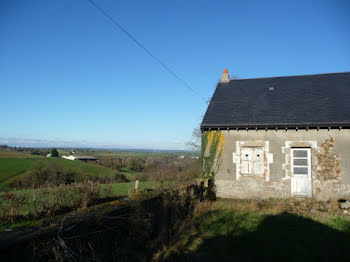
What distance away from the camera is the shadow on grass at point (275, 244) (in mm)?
4555

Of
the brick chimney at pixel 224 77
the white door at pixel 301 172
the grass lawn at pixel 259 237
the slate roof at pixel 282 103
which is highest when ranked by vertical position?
the brick chimney at pixel 224 77

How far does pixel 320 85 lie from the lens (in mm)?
12992

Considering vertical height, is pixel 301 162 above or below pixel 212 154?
below

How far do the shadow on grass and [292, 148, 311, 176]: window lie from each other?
13.5 ft

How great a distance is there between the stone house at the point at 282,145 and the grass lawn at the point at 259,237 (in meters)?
2.90

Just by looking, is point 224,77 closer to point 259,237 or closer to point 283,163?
point 283,163

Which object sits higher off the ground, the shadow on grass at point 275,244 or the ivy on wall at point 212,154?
the ivy on wall at point 212,154

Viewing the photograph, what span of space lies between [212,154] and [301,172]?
152 inches

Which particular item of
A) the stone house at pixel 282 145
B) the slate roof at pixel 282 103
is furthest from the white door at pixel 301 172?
the slate roof at pixel 282 103

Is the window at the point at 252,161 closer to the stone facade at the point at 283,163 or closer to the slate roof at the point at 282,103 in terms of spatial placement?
the stone facade at the point at 283,163

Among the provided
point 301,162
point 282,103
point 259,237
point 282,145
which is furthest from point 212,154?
point 259,237

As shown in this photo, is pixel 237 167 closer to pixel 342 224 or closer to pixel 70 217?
pixel 342 224

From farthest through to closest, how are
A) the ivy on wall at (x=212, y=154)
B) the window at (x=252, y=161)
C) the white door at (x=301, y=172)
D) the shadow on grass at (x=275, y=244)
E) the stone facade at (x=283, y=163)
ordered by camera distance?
the ivy on wall at (x=212, y=154)
the window at (x=252, y=161)
the white door at (x=301, y=172)
the stone facade at (x=283, y=163)
the shadow on grass at (x=275, y=244)

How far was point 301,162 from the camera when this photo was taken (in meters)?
10.5
